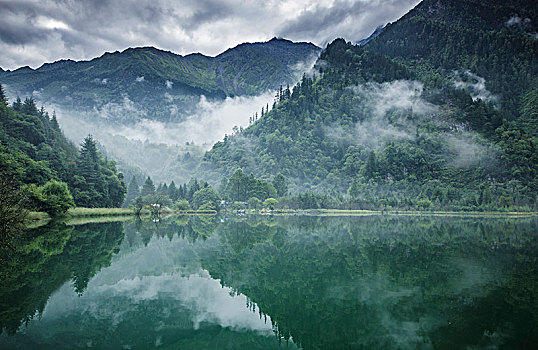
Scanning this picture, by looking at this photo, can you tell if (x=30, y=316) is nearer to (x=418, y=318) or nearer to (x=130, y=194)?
(x=418, y=318)

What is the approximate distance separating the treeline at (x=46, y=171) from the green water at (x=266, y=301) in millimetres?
29872

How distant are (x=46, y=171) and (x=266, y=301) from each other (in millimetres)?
62814

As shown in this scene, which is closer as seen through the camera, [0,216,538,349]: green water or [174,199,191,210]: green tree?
[0,216,538,349]: green water

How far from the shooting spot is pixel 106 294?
12.0m

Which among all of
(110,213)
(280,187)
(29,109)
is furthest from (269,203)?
(29,109)

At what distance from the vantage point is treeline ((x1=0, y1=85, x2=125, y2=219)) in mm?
49562

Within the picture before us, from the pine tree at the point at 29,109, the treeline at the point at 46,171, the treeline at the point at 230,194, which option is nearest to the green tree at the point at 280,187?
the treeline at the point at 230,194

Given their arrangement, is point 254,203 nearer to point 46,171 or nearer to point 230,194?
point 230,194

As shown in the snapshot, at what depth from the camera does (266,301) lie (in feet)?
38.1

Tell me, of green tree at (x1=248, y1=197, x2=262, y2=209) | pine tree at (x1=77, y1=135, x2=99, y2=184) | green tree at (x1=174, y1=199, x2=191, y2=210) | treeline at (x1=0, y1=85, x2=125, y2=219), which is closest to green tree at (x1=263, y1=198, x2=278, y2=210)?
green tree at (x1=248, y1=197, x2=262, y2=209)

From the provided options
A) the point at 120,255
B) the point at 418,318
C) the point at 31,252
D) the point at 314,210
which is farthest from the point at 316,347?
the point at 314,210

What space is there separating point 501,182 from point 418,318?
179618 mm

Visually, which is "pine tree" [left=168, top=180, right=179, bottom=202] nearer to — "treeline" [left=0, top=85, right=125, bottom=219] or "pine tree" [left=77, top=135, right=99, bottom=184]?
"treeline" [left=0, top=85, right=125, bottom=219]

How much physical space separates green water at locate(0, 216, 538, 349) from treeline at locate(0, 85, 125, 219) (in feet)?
98.0
